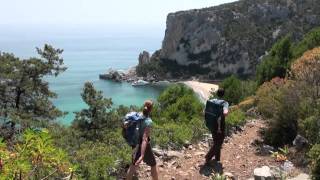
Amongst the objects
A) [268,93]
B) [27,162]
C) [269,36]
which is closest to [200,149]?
[268,93]

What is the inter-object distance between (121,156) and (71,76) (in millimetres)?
130461

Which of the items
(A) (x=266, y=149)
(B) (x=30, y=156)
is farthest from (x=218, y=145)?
(B) (x=30, y=156)

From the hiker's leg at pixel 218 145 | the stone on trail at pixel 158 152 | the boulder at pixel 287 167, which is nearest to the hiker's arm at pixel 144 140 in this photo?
the hiker's leg at pixel 218 145

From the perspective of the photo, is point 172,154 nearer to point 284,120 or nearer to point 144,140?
point 284,120

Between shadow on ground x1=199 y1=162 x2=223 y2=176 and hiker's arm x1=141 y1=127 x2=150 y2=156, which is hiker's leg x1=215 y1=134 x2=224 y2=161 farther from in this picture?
hiker's arm x1=141 y1=127 x2=150 y2=156

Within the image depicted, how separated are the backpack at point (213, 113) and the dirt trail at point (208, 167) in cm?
101

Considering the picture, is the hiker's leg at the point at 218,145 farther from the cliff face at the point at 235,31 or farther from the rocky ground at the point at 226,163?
the cliff face at the point at 235,31

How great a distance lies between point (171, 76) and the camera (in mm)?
128500

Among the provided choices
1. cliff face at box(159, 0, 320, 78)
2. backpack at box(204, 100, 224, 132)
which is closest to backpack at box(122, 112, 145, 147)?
backpack at box(204, 100, 224, 132)

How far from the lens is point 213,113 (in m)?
10.3

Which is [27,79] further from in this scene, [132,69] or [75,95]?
[132,69]

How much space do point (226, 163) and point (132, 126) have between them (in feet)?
13.1

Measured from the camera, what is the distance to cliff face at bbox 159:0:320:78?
397 ft

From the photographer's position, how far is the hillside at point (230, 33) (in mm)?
120963
